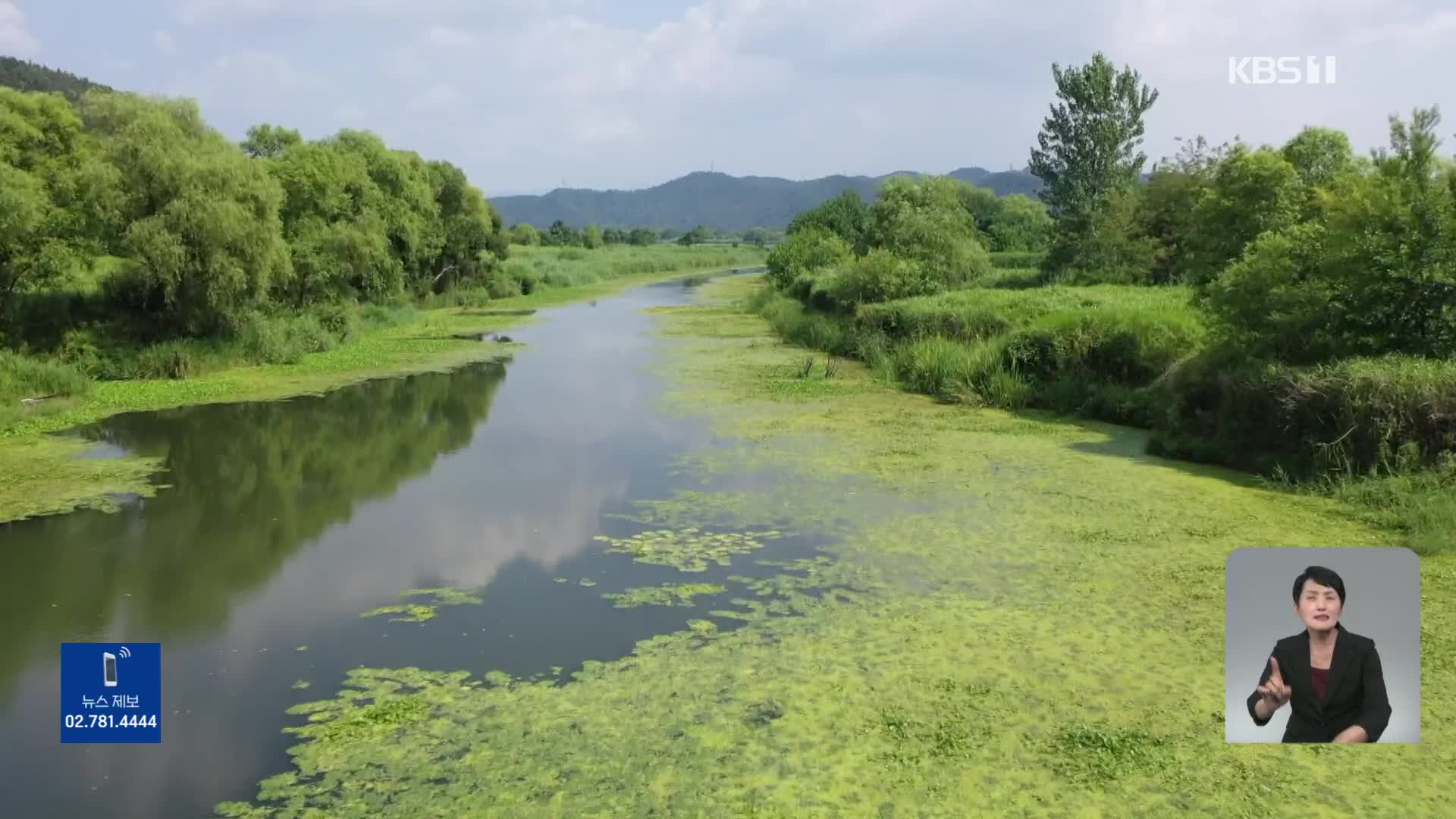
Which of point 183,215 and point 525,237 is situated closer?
point 183,215

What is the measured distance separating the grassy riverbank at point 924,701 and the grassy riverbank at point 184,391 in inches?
233

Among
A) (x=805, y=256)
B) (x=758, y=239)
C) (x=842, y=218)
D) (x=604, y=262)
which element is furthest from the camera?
(x=758, y=239)

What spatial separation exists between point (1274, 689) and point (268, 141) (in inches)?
1085

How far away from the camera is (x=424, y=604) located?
23.6 ft

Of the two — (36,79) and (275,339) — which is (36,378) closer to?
(275,339)

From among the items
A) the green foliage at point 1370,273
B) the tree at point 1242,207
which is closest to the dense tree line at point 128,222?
the green foliage at point 1370,273

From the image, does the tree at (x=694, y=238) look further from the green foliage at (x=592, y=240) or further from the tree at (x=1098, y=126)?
the tree at (x=1098, y=126)

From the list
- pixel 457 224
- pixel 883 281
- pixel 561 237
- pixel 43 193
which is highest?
pixel 561 237

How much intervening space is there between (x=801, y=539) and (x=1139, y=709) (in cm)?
361

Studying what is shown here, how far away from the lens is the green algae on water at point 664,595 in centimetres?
713

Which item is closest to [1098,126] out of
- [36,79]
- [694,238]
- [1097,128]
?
[1097,128]

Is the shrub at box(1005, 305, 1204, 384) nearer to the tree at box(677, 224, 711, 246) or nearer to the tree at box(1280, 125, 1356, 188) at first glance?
the tree at box(1280, 125, 1356, 188)

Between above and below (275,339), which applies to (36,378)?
below

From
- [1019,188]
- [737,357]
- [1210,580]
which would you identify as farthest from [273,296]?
[1019,188]
